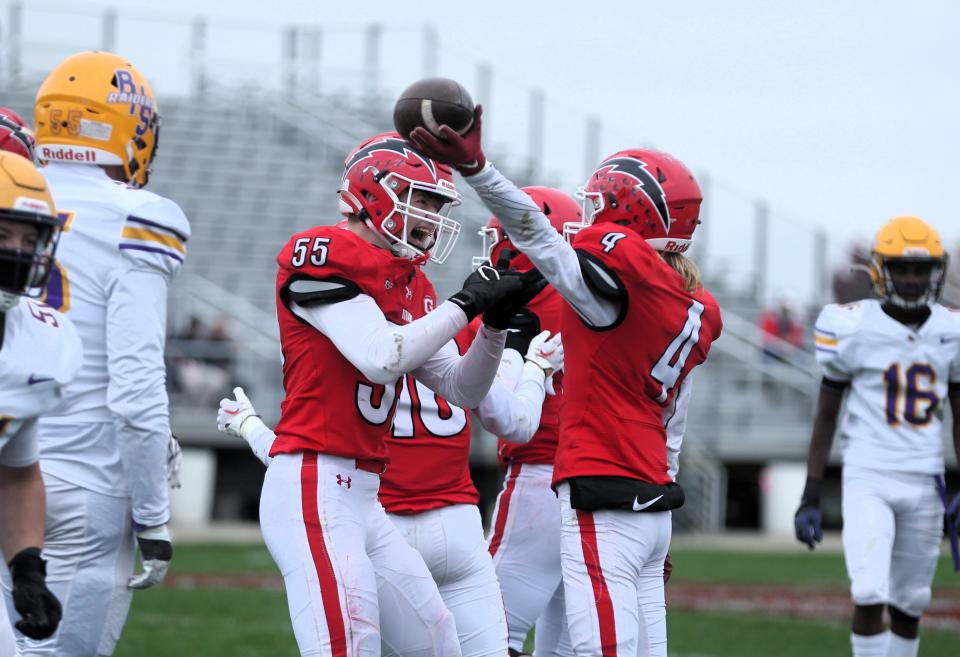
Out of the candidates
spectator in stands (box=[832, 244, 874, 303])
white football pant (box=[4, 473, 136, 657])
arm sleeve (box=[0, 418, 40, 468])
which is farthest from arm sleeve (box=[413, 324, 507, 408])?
spectator in stands (box=[832, 244, 874, 303])

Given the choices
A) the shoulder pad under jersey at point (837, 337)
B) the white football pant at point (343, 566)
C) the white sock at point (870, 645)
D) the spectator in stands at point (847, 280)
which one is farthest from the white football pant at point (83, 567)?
the spectator in stands at point (847, 280)

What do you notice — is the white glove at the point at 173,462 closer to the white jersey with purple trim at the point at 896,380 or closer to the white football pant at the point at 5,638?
the white football pant at the point at 5,638

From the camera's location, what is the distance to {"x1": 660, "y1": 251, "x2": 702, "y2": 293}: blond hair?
4.32 m

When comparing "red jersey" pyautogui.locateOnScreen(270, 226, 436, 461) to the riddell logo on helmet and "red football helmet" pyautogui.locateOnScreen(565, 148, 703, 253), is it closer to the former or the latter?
"red football helmet" pyautogui.locateOnScreen(565, 148, 703, 253)

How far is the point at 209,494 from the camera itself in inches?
623

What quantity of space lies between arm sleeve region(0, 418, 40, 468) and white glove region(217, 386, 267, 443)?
3.52 ft

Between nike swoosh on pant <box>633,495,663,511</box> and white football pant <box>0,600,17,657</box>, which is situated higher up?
nike swoosh on pant <box>633,495,663,511</box>

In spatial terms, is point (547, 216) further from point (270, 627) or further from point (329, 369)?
point (270, 627)

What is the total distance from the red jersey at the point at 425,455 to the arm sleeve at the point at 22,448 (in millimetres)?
1327

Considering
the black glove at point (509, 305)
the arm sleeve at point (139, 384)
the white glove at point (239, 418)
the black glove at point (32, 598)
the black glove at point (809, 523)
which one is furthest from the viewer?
the black glove at point (809, 523)

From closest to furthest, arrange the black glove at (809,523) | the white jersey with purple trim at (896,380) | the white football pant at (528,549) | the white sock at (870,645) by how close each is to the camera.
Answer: the white football pant at (528,549)
the white sock at (870,645)
the black glove at (809,523)
the white jersey with purple trim at (896,380)

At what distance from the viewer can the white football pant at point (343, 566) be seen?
3.73 m

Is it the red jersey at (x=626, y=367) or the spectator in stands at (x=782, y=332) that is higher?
the red jersey at (x=626, y=367)

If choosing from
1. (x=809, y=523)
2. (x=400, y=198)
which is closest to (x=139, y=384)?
(x=400, y=198)
